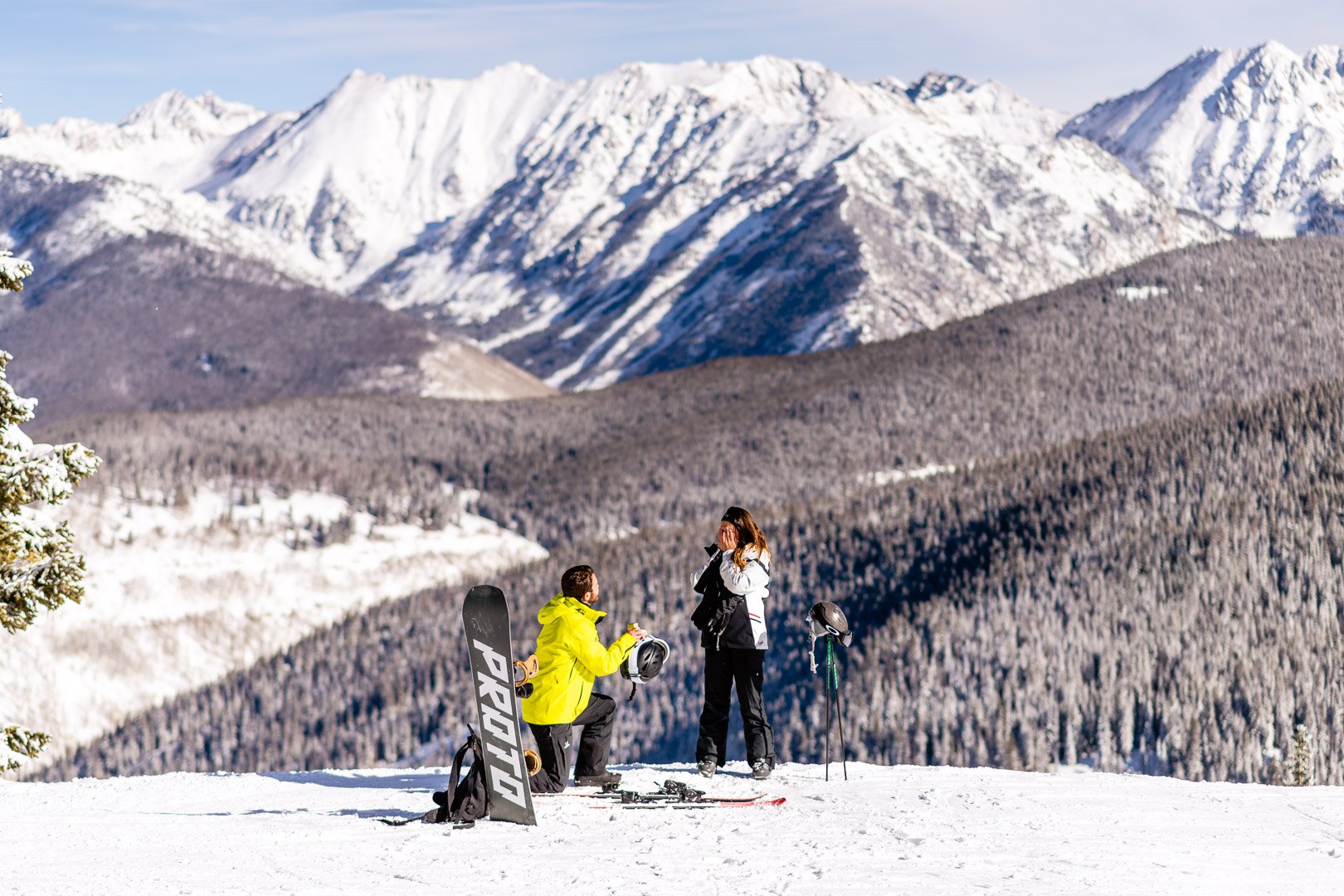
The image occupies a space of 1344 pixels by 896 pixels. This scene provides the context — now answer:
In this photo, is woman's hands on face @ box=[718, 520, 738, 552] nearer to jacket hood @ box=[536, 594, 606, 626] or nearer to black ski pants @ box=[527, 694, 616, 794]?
jacket hood @ box=[536, 594, 606, 626]

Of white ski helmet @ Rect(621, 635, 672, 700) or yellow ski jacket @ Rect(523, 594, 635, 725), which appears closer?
white ski helmet @ Rect(621, 635, 672, 700)

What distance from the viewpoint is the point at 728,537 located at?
25.5m

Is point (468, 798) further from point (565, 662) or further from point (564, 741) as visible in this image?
point (565, 662)

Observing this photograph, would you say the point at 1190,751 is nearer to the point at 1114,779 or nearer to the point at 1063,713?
the point at 1063,713

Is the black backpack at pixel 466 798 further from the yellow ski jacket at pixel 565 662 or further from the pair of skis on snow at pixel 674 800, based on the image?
the pair of skis on snow at pixel 674 800

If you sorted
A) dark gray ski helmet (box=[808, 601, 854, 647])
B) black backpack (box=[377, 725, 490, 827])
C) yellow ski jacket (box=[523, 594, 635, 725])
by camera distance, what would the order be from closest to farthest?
1. black backpack (box=[377, 725, 490, 827])
2. yellow ski jacket (box=[523, 594, 635, 725])
3. dark gray ski helmet (box=[808, 601, 854, 647])

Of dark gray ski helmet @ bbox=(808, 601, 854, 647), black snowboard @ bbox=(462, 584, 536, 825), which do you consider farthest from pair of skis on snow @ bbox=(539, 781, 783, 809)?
dark gray ski helmet @ bbox=(808, 601, 854, 647)

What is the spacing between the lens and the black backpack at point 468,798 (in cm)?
2389

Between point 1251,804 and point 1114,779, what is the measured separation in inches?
108

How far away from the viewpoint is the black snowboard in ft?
76.7

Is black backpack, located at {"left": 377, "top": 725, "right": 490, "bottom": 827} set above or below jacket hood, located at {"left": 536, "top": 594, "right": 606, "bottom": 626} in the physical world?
below

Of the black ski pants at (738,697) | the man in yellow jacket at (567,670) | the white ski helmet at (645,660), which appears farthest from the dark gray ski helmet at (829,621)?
the man in yellow jacket at (567,670)

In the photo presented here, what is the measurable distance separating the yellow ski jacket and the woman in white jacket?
183cm

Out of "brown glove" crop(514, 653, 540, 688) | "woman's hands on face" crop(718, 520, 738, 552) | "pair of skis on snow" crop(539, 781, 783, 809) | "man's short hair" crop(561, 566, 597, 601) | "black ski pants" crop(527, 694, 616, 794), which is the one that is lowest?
"pair of skis on snow" crop(539, 781, 783, 809)
